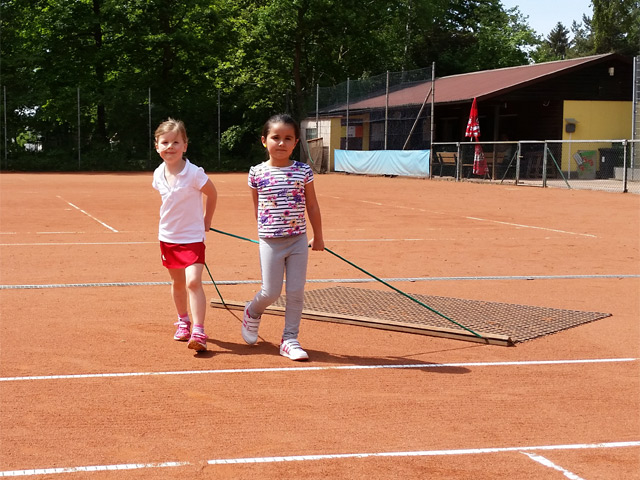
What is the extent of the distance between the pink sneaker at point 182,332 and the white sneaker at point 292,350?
2.61ft

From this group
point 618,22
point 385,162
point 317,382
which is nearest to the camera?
point 317,382

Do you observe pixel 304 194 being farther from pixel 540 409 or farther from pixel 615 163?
pixel 615 163

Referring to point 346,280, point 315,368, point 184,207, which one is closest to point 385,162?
point 346,280

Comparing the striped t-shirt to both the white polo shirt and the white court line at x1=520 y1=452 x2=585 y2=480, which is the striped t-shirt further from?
the white court line at x1=520 y1=452 x2=585 y2=480

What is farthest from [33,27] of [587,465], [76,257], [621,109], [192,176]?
[587,465]

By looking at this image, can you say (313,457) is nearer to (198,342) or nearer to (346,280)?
(198,342)

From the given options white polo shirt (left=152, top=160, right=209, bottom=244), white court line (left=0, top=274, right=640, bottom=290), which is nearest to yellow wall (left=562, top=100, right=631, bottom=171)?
white court line (left=0, top=274, right=640, bottom=290)

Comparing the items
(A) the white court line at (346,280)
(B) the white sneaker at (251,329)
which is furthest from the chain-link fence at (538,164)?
(B) the white sneaker at (251,329)

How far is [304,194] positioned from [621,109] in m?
31.8

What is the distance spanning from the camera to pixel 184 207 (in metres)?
6.14

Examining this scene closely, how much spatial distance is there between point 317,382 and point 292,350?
1.88 ft

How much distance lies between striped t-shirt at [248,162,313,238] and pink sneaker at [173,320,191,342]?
100 cm

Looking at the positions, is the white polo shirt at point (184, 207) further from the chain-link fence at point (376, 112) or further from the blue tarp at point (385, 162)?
the chain-link fence at point (376, 112)

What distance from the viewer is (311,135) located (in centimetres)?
4438
